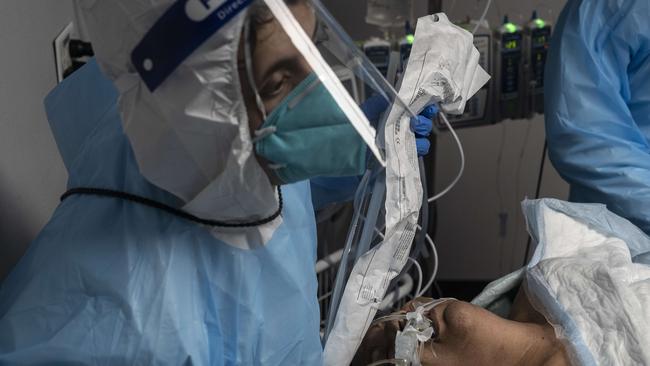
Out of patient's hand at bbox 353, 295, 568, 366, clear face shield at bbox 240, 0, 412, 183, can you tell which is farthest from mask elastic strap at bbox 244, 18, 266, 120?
patient's hand at bbox 353, 295, 568, 366

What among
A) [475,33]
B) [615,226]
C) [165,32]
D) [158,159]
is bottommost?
[615,226]

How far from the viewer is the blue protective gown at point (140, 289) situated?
38.1 inches

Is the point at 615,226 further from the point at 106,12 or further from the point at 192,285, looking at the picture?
the point at 106,12

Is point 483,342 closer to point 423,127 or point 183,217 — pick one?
point 423,127

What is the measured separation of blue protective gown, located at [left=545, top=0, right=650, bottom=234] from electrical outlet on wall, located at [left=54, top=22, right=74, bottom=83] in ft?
4.20

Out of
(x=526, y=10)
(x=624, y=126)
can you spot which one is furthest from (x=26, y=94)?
(x=526, y=10)

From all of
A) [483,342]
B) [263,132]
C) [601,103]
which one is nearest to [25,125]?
[263,132]

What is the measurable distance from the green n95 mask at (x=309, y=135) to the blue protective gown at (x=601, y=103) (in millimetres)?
994

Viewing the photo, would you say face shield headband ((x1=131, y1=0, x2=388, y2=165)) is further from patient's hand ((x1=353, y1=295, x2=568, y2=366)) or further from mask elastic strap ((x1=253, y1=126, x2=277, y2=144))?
patient's hand ((x1=353, y1=295, x2=568, y2=366))

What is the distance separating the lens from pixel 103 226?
1040 millimetres

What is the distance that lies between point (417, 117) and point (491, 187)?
1.86 meters

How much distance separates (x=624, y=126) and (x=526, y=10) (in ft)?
2.98

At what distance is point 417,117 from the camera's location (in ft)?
3.83

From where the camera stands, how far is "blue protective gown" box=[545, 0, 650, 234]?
1710 millimetres
